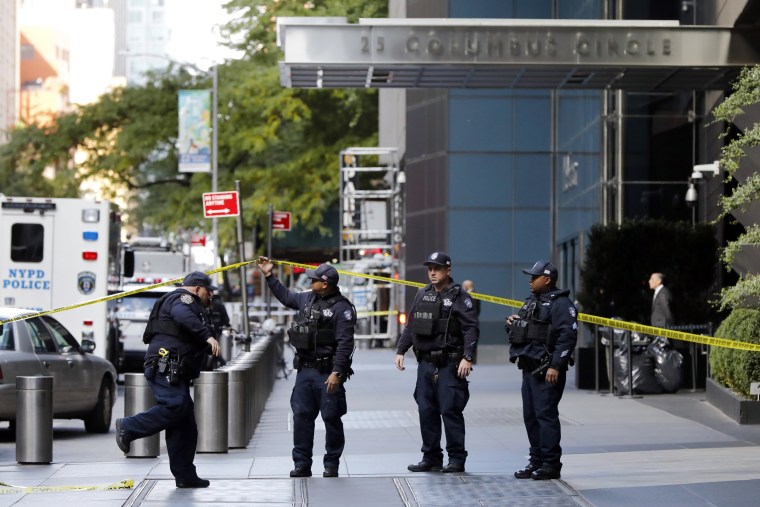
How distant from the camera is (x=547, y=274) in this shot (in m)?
12.3

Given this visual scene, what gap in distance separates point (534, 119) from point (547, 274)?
2202 centimetres

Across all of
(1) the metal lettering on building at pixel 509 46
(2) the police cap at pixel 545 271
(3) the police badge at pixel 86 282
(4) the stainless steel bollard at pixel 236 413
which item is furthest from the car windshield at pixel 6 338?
(3) the police badge at pixel 86 282

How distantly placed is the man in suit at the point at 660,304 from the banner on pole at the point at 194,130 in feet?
71.2

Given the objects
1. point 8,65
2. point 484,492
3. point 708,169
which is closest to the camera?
point 484,492

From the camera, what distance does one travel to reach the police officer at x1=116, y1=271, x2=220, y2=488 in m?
11.7

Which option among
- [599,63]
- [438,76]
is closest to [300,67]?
[438,76]

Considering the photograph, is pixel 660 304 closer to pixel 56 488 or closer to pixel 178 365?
pixel 178 365

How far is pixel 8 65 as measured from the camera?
117 m

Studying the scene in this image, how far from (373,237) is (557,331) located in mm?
31532

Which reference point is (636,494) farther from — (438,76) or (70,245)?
(70,245)

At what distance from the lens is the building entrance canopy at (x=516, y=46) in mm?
20328

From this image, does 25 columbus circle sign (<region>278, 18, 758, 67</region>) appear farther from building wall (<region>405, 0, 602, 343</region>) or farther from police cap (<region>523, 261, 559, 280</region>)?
building wall (<region>405, 0, 602, 343</region>)

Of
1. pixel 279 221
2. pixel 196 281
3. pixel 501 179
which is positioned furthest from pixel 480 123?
pixel 196 281

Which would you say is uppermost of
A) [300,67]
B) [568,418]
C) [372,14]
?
[372,14]
